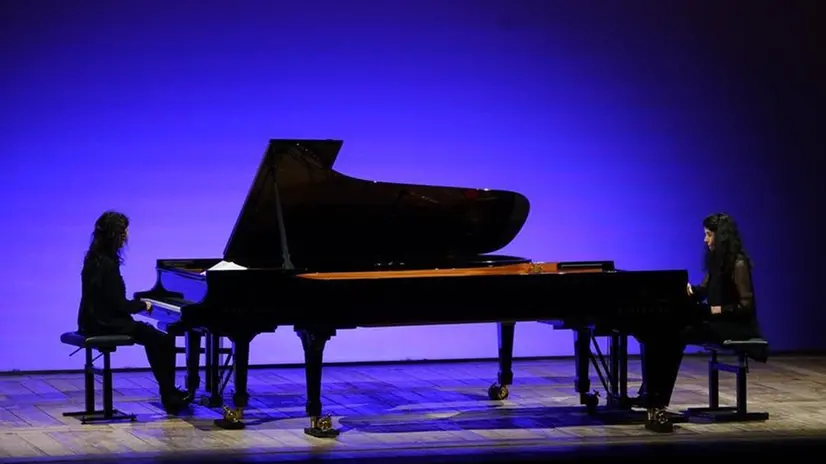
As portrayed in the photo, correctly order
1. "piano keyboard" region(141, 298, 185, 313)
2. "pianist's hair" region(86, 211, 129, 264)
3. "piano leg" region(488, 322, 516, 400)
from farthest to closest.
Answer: "piano leg" region(488, 322, 516, 400) < "pianist's hair" region(86, 211, 129, 264) < "piano keyboard" region(141, 298, 185, 313)

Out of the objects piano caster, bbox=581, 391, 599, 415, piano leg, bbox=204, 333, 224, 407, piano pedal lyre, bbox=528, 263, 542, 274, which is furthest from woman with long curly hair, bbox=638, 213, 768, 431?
piano leg, bbox=204, 333, 224, 407

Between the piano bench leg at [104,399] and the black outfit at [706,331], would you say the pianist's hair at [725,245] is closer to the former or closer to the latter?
the black outfit at [706,331]

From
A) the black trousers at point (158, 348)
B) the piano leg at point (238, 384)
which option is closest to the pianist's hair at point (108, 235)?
the black trousers at point (158, 348)

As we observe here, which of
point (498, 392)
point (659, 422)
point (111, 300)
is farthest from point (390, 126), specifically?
point (659, 422)

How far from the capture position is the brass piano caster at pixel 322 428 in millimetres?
6094

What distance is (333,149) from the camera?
20.8ft

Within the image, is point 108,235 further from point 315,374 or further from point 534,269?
point 534,269

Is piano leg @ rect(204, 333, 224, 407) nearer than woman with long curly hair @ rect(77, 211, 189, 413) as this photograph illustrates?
No

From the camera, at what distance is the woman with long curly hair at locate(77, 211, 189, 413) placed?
648 cm

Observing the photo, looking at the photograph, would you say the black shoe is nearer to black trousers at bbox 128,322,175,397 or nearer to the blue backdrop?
black trousers at bbox 128,322,175,397

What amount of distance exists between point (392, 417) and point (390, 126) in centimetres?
243

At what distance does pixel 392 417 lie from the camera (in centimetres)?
670

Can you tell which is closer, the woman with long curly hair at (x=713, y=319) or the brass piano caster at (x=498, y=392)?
the woman with long curly hair at (x=713, y=319)

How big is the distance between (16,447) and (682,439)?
117 inches
